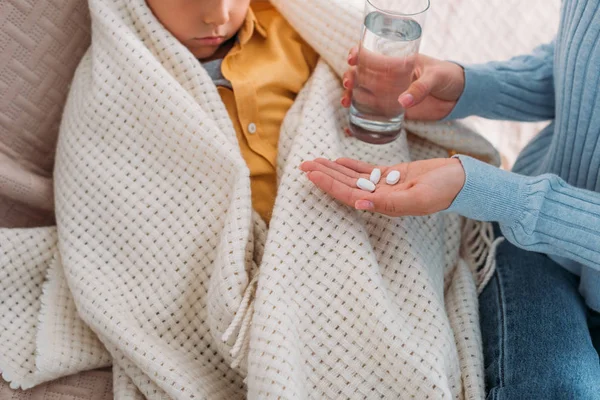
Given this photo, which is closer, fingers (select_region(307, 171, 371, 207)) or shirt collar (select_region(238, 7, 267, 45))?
fingers (select_region(307, 171, 371, 207))

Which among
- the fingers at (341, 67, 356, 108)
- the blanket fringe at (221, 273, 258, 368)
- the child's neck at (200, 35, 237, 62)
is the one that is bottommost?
the blanket fringe at (221, 273, 258, 368)

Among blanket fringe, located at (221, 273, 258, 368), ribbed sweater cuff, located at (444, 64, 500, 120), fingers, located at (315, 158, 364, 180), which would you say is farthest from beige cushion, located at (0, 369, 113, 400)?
ribbed sweater cuff, located at (444, 64, 500, 120)

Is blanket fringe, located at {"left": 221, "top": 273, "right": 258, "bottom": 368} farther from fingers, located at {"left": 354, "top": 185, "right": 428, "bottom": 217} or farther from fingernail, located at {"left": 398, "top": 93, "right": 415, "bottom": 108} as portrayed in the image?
fingernail, located at {"left": 398, "top": 93, "right": 415, "bottom": 108}

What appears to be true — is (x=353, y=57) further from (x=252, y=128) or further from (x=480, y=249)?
(x=480, y=249)

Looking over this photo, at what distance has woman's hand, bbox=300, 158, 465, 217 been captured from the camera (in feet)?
2.89

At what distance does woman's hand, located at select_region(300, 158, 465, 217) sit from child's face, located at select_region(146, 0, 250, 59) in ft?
0.92

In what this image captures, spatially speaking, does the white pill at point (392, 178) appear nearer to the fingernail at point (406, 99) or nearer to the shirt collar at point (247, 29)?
the fingernail at point (406, 99)

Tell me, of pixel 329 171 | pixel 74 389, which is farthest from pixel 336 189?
pixel 74 389

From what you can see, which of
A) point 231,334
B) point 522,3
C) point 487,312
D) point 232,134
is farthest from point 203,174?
point 522,3

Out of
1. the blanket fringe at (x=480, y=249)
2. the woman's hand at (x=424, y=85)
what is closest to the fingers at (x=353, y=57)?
the woman's hand at (x=424, y=85)

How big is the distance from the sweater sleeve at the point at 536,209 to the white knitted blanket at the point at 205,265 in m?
0.12

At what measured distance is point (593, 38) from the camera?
0.98 metres

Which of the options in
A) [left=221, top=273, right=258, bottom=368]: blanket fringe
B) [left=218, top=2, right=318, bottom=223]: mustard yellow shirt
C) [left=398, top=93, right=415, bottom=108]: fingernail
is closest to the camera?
[left=221, top=273, right=258, bottom=368]: blanket fringe

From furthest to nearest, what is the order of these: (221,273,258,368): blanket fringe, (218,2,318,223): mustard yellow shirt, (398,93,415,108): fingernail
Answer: (218,2,318,223): mustard yellow shirt, (398,93,415,108): fingernail, (221,273,258,368): blanket fringe
